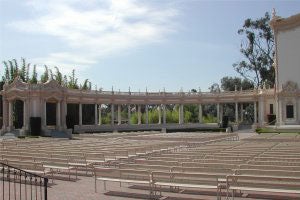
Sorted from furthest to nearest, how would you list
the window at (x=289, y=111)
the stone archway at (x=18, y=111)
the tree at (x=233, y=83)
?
the tree at (x=233, y=83) < the stone archway at (x=18, y=111) < the window at (x=289, y=111)

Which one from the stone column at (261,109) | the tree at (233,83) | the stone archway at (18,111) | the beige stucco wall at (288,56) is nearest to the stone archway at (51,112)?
the stone archway at (18,111)

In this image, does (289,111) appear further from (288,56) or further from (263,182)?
(263,182)

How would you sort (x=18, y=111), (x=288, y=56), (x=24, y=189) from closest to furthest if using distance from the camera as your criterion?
(x=24, y=189), (x=288, y=56), (x=18, y=111)

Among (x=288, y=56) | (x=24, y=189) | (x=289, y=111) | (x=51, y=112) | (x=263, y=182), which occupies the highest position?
(x=288, y=56)

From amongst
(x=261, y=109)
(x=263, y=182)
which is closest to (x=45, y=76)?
(x=261, y=109)

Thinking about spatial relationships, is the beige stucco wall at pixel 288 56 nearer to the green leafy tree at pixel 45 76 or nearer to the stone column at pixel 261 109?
the stone column at pixel 261 109

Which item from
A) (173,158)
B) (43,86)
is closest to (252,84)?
(43,86)

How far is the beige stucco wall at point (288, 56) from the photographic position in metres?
58.7

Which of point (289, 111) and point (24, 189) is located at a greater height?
point (289, 111)

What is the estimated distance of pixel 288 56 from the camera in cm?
5941

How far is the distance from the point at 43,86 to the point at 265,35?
44993 mm

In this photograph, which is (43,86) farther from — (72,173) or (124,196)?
(124,196)

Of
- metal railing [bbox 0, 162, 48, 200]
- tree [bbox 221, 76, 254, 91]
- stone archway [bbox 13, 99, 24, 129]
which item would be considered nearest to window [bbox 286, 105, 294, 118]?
tree [bbox 221, 76, 254, 91]

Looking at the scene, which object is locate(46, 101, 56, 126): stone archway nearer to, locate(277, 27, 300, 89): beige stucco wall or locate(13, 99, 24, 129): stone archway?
locate(13, 99, 24, 129): stone archway
